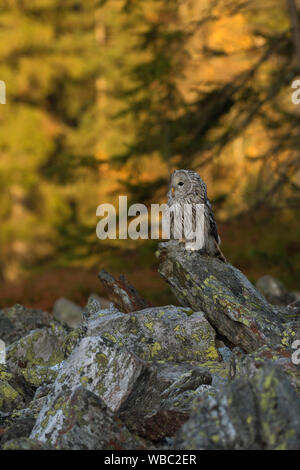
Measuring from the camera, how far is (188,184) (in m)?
5.87

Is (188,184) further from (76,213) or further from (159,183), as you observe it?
(76,213)

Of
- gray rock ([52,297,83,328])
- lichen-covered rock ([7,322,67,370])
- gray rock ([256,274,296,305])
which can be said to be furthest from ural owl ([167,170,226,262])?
gray rock ([52,297,83,328])

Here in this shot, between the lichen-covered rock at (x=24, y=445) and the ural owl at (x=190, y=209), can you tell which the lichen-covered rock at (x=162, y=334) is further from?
the lichen-covered rock at (x=24, y=445)

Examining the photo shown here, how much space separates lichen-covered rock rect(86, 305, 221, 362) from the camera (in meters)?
5.54

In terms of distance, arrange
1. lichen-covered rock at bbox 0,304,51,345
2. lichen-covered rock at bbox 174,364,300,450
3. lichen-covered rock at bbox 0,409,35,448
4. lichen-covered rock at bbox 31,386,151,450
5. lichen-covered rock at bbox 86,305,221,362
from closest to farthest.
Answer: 1. lichen-covered rock at bbox 174,364,300,450
2. lichen-covered rock at bbox 31,386,151,450
3. lichen-covered rock at bbox 0,409,35,448
4. lichen-covered rock at bbox 86,305,221,362
5. lichen-covered rock at bbox 0,304,51,345

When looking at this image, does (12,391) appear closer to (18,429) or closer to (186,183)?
(18,429)

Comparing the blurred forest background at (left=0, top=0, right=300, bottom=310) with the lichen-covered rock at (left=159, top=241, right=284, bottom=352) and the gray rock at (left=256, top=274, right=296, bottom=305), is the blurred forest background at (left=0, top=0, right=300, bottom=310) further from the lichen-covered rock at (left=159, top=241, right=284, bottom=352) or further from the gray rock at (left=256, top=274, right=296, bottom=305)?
the lichen-covered rock at (left=159, top=241, right=284, bottom=352)

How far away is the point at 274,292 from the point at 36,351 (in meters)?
4.71

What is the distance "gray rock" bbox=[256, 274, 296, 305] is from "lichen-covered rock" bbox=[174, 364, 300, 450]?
5.60 metres

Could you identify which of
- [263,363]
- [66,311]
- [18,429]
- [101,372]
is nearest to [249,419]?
[263,363]

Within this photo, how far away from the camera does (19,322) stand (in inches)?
322

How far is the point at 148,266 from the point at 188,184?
9506 millimetres

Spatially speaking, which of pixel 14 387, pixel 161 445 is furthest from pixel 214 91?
pixel 161 445

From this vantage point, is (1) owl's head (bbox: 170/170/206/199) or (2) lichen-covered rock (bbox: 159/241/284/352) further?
(1) owl's head (bbox: 170/170/206/199)
